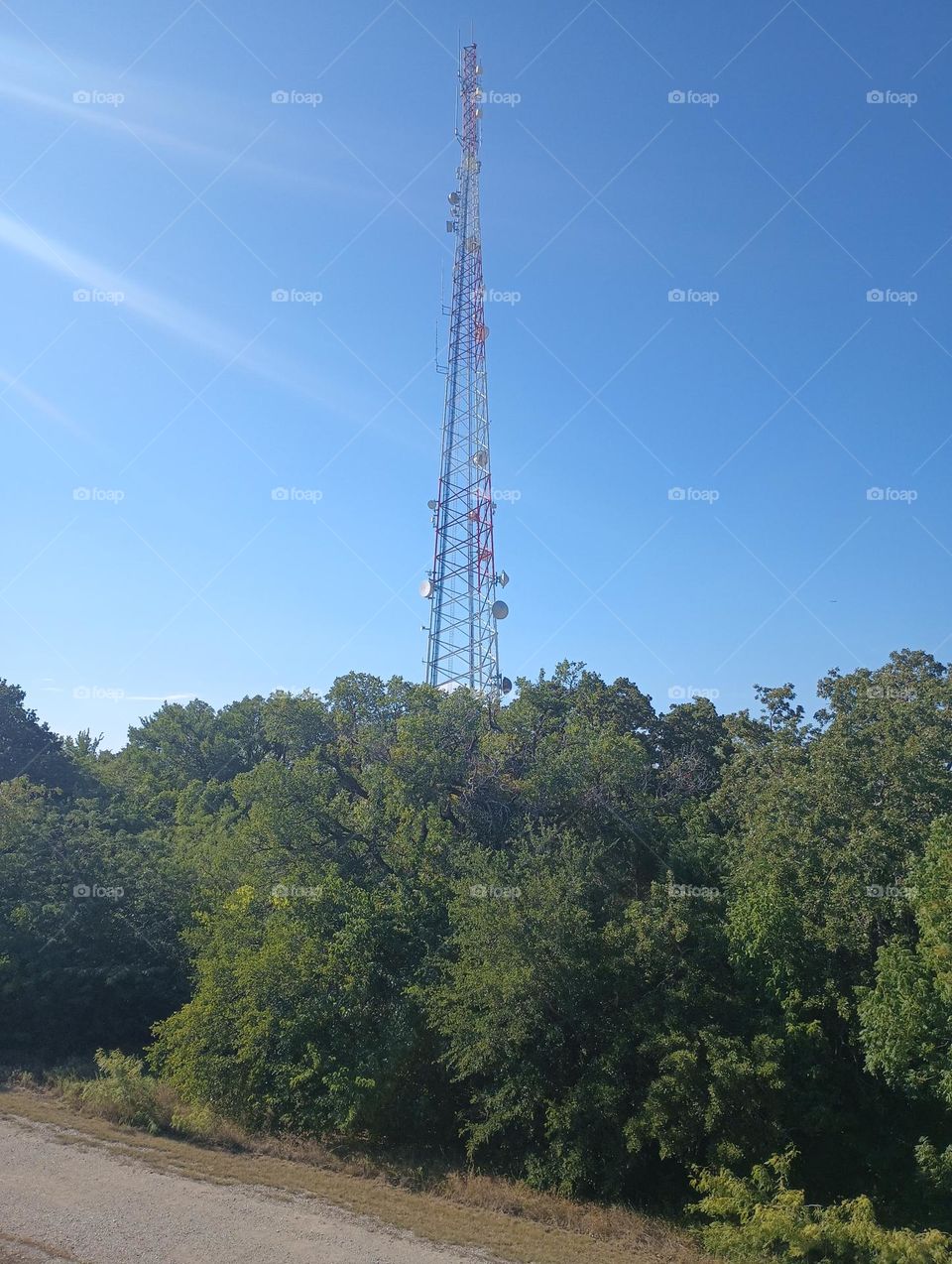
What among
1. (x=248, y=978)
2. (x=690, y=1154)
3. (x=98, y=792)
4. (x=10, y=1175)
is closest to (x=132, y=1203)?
(x=10, y=1175)

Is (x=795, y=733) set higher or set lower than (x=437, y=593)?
lower

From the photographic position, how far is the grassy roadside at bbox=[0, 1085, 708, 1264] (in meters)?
15.0

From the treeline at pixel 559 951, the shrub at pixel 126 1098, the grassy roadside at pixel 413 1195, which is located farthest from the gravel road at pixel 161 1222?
the treeline at pixel 559 951

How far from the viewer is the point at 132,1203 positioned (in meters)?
14.5

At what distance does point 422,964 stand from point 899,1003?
1045 centimetres

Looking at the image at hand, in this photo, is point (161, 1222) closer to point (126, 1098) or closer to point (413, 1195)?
point (413, 1195)

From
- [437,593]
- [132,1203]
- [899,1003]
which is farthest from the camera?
[437,593]

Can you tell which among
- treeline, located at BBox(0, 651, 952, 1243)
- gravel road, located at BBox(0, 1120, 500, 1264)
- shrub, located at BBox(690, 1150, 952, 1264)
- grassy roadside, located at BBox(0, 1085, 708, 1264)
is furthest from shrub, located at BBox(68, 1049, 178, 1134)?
shrub, located at BBox(690, 1150, 952, 1264)

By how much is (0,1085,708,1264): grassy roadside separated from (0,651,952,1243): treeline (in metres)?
0.77

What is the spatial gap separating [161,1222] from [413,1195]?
5.38m

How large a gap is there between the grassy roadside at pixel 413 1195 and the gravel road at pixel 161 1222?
566 mm

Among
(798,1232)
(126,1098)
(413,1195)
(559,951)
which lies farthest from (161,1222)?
(798,1232)

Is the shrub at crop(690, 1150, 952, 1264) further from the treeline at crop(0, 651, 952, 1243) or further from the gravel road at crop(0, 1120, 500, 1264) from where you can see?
the gravel road at crop(0, 1120, 500, 1264)

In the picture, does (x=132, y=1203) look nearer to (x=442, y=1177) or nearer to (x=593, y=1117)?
(x=442, y=1177)
